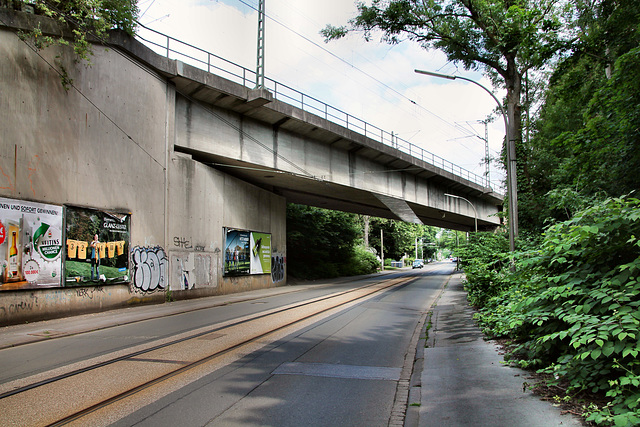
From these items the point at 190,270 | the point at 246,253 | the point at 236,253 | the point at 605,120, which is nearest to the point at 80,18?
the point at 190,270

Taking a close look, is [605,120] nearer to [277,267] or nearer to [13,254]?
[13,254]

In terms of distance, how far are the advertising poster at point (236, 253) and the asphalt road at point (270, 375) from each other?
931 centimetres

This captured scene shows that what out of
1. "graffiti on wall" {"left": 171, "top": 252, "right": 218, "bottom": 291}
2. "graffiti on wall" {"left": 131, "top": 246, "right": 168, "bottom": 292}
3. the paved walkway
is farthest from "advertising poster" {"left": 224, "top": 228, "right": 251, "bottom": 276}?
the paved walkway

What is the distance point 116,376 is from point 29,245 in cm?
A: 771

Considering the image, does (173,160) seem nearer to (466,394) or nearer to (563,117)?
(466,394)

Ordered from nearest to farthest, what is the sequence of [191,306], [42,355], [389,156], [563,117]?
[42,355] → [191,306] → [563,117] → [389,156]

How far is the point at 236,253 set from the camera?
20922 millimetres

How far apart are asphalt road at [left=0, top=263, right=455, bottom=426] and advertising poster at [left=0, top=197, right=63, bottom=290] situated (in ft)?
10.5

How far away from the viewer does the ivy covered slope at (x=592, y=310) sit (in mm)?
3643

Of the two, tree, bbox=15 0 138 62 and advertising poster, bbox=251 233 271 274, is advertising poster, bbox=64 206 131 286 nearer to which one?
tree, bbox=15 0 138 62

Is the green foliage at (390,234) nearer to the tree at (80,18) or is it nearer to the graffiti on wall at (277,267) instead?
the graffiti on wall at (277,267)

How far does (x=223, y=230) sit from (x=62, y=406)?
15633 millimetres

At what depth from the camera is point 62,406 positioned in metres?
4.55

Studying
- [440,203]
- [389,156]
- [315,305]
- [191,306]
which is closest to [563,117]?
[389,156]
